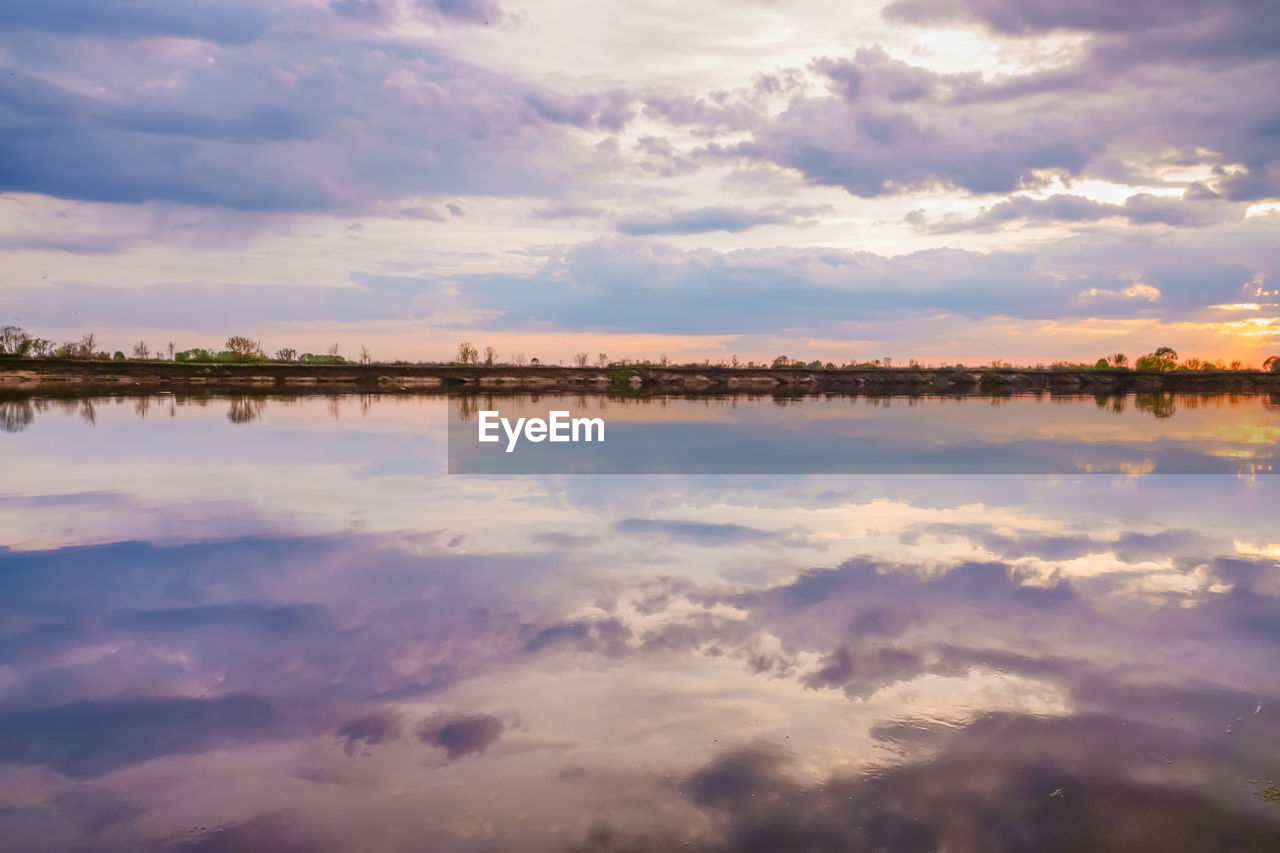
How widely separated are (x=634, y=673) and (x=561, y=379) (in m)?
44.0

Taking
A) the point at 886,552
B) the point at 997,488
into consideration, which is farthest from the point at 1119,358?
the point at 886,552

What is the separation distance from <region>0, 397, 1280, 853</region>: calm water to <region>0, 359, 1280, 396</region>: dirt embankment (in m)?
31.5

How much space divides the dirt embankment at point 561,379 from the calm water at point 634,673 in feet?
103

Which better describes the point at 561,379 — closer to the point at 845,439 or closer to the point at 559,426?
the point at 559,426

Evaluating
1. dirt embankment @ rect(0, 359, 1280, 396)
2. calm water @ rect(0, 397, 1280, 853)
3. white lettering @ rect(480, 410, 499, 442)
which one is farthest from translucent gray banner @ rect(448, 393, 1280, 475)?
dirt embankment @ rect(0, 359, 1280, 396)

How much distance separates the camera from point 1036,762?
438 centimetres

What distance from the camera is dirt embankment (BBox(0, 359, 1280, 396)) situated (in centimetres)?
4166

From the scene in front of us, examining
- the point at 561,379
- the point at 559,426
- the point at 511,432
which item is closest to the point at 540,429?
the point at 559,426

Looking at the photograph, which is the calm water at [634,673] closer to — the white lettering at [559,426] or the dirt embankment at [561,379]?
the white lettering at [559,426]

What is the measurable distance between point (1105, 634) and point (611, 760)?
14.3ft

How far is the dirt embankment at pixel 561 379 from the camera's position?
4166cm

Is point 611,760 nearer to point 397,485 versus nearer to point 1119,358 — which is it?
point 397,485

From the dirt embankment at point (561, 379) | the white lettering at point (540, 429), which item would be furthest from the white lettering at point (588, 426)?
the dirt embankment at point (561, 379)

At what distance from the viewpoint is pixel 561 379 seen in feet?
161
